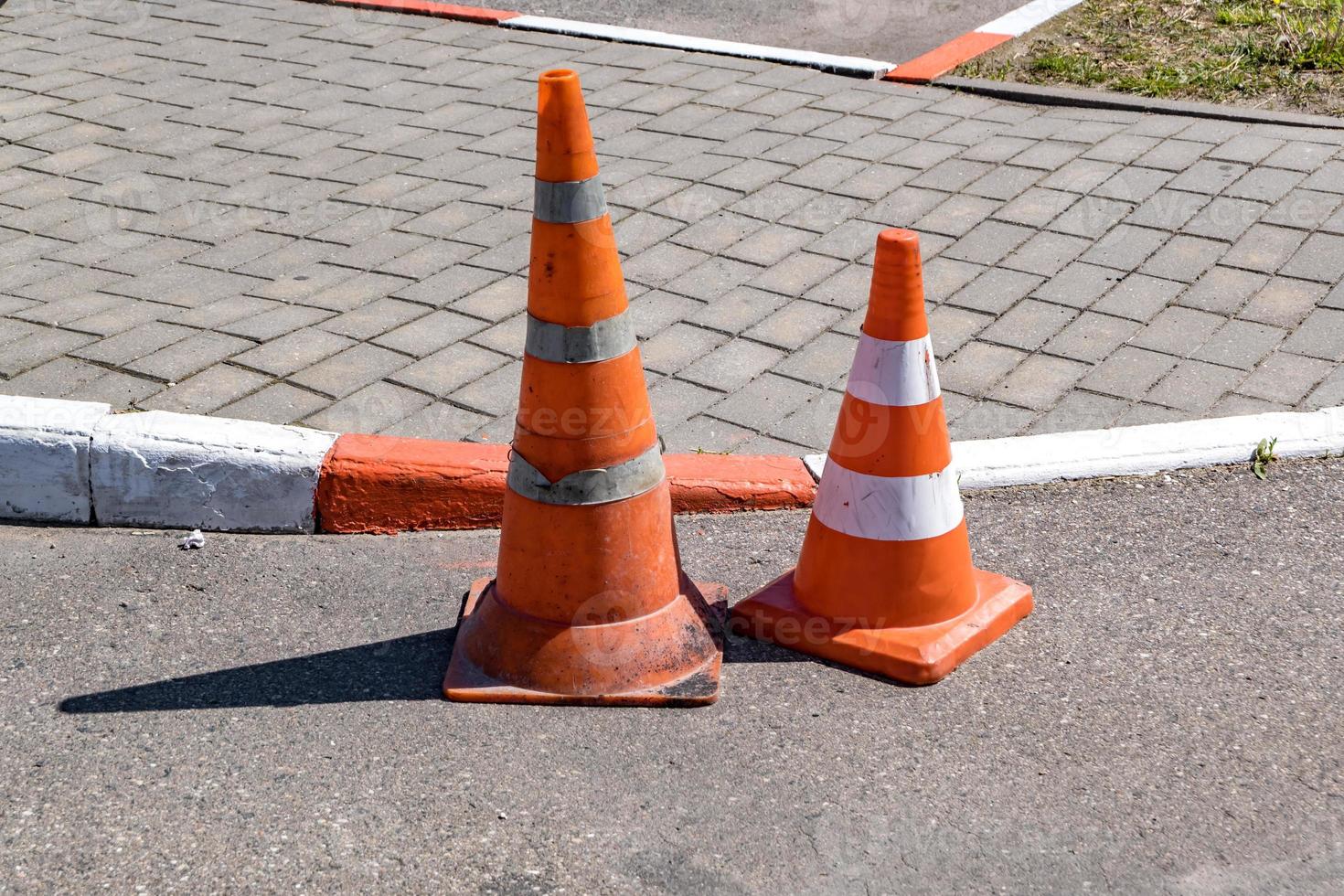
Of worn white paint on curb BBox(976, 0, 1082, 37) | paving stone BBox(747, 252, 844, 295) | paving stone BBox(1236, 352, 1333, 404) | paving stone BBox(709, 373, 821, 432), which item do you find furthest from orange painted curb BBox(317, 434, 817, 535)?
worn white paint on curb BBox(976, 0, 1082, 37)

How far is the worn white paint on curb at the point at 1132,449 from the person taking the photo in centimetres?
371

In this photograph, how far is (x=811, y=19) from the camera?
848cm

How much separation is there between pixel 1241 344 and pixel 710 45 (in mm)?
4171

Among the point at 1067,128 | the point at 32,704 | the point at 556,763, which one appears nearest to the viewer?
the point at 556,763

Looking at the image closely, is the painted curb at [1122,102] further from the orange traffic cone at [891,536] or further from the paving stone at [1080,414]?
the orange traffic cone at [891,536]

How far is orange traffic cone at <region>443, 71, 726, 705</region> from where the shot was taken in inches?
109

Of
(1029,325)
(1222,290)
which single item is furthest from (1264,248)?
(1029,325)

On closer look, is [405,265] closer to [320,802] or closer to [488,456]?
[488,456]

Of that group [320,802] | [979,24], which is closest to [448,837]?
[320,802]

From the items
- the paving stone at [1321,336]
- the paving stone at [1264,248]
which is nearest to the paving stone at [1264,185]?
the paving stone at [1264,248]

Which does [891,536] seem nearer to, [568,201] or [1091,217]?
[568,201]

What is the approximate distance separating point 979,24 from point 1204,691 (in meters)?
6.27

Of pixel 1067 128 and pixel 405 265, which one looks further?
pixel 1067 128

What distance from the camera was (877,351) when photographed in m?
2.95
